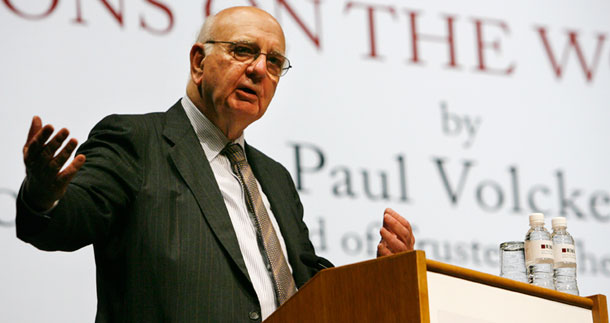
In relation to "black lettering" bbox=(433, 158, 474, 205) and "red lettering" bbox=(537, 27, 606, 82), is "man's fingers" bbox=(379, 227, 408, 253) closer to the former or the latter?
"black lettering" bbox=(433, 158, 474, 205)

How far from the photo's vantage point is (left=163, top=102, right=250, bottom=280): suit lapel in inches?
86.5

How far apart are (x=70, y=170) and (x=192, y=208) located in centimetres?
48

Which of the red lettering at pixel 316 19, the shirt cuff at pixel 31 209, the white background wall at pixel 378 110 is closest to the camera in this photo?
the shirt cuff at pixel 31 209

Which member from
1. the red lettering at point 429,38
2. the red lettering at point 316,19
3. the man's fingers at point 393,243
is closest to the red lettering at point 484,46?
the red lettering at point 429,38

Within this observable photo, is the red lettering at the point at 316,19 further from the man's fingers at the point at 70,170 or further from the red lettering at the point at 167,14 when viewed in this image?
the man's fingers at the point at 70,170

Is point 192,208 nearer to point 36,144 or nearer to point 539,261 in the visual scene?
point 36,144

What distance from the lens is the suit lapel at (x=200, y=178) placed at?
2.20 m

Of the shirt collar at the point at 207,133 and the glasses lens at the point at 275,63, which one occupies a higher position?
the glasses lens at the point at 275,63

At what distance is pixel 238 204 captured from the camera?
2379 mm

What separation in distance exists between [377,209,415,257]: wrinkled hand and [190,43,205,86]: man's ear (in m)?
0.68

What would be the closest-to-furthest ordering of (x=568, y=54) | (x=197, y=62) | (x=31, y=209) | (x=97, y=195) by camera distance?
(x=31, y=209) → (x=97, y=195) → (x=197, y=62) → (x=568, y=54)

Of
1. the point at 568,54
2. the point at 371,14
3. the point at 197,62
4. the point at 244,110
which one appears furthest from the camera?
the point at 568,54

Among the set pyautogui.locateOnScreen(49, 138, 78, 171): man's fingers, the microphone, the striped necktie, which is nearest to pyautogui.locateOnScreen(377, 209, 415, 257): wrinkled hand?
the microphone

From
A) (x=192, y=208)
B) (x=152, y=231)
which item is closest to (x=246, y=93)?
(x=192, y=208)
